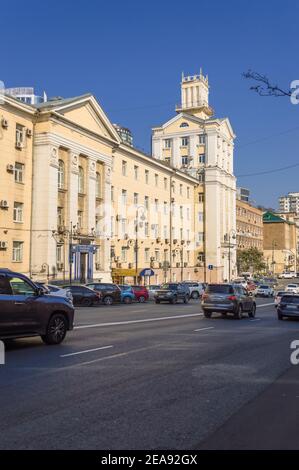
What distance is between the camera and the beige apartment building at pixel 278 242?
479 ft

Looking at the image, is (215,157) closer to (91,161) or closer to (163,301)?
(91,161)

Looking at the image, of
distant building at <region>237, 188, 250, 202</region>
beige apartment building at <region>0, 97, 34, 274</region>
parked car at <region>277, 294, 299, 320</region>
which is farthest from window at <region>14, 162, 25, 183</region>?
distant building at <region>237, 188, 250, 202</region>

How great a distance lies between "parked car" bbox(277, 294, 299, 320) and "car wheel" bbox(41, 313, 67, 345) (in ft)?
48.6

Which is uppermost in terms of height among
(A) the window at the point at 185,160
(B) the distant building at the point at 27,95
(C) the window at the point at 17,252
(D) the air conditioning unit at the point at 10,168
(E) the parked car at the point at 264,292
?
(B) the distant building at the point at 27,95

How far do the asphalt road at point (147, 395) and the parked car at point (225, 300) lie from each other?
10.9 meters

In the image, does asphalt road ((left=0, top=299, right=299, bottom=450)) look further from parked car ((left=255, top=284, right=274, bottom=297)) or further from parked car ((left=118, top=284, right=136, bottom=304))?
parked car ((left=255, top=284, right=274, bottom=297))

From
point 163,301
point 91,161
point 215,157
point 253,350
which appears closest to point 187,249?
point 215,157

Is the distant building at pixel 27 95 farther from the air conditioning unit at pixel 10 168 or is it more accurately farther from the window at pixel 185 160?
the window at pixel 185 160

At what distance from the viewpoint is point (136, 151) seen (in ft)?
212

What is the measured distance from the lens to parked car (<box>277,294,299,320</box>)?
25922 mm

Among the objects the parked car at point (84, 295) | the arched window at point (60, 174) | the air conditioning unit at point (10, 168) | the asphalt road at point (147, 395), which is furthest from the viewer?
the arched window at point (60, 174)

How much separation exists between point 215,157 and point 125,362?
76312 millimetres

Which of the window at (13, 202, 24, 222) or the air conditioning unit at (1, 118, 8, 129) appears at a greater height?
the air conditioning unit at (1, 118, 8, 129)

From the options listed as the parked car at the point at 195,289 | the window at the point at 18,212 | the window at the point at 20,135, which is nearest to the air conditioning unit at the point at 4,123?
the window at the point at 20,135
